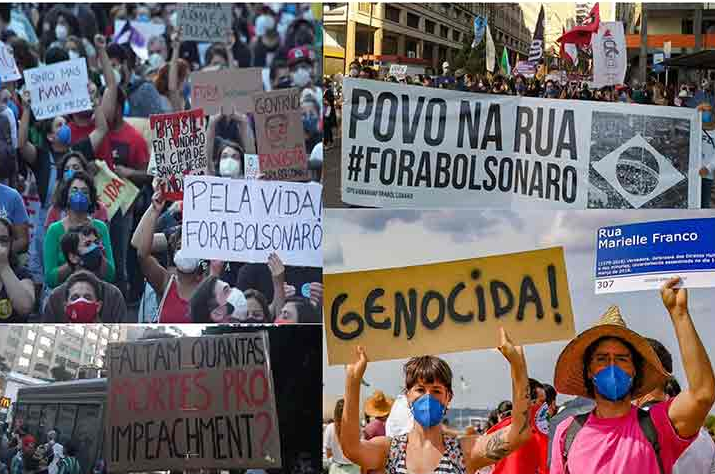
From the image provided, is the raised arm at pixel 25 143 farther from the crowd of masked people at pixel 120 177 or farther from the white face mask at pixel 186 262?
the white face mask at pixel 186 262

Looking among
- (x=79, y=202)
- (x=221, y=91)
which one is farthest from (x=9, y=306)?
(x=221, y=91)

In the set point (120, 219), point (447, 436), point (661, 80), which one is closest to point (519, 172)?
point (661, 80)

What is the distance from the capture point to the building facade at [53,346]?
532cm

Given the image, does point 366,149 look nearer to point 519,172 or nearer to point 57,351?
point 519,172

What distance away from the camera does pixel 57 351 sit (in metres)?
5.34

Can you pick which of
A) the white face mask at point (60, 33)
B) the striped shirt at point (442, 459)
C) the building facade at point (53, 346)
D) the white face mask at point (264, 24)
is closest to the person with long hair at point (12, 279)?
the building facade at point (53, 346)

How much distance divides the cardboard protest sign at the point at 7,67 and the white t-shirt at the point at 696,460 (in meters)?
3.68

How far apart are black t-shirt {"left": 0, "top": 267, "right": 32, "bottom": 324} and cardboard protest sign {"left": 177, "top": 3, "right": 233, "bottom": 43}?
1461 millimetres

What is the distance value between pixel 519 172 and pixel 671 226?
0.78m

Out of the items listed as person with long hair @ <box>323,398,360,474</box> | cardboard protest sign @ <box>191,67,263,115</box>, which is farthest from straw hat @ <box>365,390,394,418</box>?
cardboard protest sign @ <box>191,67,263,115</box>

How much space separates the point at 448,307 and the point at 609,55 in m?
1.87

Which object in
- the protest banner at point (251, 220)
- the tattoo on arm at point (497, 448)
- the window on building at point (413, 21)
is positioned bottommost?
the tattoo on arm at point (497, 448)

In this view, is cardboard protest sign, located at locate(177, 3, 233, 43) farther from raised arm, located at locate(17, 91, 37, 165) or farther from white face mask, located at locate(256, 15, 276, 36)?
raised arm, located at locate(17, 91, 37, 165)

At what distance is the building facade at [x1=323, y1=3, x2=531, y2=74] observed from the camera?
5.36 m
